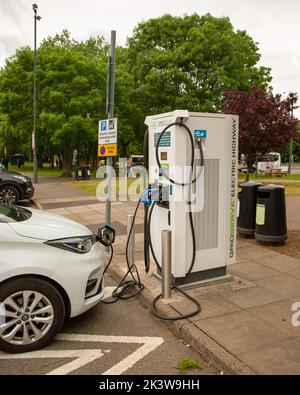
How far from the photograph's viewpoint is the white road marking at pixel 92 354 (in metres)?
3.29

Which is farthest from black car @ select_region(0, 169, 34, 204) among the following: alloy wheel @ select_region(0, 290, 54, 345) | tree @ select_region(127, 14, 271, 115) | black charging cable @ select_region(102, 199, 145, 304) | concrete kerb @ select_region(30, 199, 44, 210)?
tree @ select_region(127, 14, 271, 115)

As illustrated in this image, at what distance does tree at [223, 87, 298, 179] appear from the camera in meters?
17.9

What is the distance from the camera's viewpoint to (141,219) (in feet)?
33.4

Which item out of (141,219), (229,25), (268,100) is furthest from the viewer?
(229,25)

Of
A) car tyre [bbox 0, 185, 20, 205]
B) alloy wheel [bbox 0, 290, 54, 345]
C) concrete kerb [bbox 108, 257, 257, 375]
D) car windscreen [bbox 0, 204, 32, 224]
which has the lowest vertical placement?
concrete kerb [bbox 108, 257, 257, 375]

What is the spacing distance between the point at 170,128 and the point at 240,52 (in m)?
28.8

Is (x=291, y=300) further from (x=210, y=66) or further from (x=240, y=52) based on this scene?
(x=240, y=52)

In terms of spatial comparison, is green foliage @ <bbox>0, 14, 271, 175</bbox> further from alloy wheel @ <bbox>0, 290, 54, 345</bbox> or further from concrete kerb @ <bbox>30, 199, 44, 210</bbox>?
alloy wheel @ <bbox>0, 290, 54, 345</bbox>

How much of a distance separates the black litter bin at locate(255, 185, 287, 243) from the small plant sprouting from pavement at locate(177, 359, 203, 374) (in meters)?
4.05

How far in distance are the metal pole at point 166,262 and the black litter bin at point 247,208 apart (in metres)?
3.36

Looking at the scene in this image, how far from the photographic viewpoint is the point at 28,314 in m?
3.52

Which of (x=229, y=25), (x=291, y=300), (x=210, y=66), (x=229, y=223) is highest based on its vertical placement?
(x=229, y=25)

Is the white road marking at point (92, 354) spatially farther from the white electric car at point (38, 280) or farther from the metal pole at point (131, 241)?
the metal pole at point (131, 241)

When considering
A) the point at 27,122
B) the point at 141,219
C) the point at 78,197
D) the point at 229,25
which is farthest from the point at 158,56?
the point at 141,219
